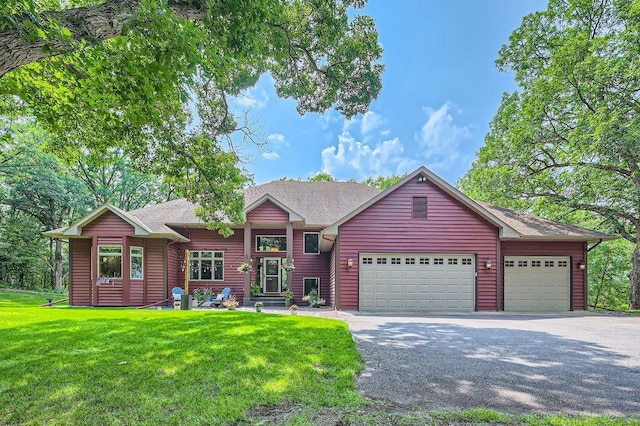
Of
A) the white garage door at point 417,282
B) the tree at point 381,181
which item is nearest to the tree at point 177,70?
the white garage door at point 417,282

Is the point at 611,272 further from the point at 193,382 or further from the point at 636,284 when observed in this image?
the point at 193,382

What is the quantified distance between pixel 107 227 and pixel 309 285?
8760mm

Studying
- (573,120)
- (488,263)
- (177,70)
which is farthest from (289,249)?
(573,120)

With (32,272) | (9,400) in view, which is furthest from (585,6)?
(32,272)

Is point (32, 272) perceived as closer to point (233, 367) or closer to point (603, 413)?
point (233, 367)

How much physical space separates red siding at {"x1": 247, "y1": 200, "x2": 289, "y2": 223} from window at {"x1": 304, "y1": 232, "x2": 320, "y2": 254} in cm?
200

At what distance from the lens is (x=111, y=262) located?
1264 cm

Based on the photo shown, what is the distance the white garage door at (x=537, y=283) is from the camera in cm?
1187

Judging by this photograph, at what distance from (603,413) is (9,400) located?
576 centimetres

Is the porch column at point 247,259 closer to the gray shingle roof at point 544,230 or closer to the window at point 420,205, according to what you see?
the window at point 420,205

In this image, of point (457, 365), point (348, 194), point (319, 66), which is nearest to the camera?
point (457, 365)

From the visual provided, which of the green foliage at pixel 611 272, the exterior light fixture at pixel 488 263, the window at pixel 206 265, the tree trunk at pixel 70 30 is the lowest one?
the green foliage at pixel 611 272

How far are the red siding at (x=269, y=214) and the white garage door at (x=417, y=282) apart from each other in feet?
12.9

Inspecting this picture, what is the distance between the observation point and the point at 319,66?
975cm
